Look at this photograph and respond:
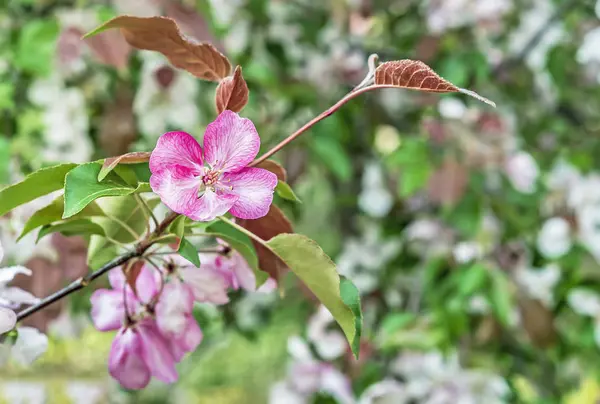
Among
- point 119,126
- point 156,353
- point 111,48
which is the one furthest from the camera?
point 119,126

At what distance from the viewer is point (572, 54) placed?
1.44 meters

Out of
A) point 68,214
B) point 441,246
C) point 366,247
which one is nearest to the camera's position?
point 68,214

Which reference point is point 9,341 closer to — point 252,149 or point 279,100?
point 252,149

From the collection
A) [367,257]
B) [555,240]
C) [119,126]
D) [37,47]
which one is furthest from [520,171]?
[37,47]

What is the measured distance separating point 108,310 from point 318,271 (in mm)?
170

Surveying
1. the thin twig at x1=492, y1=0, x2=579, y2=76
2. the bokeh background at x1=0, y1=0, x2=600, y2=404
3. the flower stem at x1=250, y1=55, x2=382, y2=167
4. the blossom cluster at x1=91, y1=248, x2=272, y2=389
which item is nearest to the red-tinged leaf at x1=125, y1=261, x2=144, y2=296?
the blossom cluster at x1=91, y1=248, x2=272, y2=389

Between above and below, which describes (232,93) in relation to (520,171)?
above

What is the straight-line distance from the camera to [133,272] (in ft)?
1.46

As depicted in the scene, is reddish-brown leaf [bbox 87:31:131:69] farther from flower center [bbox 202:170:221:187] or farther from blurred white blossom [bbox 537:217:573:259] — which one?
blurred white blossom [bbox 537:217:573:259]

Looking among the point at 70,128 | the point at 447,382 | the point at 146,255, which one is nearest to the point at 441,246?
the point at 447,382

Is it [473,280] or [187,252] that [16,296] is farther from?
[473,280]

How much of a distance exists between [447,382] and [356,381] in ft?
0.65

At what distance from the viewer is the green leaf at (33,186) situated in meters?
0.38

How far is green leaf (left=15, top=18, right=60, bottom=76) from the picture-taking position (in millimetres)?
1070
